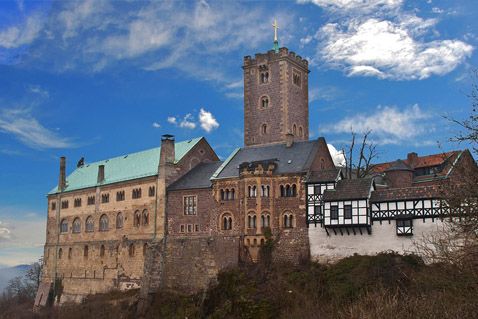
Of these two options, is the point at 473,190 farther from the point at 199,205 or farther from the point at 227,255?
the point at 199,205

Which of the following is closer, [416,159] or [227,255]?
[227,255]

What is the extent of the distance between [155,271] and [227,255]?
27.5 ft

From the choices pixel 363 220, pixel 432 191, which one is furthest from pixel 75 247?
pixel 432 191

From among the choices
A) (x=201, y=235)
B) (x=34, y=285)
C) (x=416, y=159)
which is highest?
(x=416, y=159)

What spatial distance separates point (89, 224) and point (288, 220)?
28.5m

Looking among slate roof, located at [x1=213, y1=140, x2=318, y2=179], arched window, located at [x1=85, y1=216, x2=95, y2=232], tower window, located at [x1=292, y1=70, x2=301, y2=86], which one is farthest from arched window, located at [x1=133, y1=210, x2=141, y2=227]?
tower window, located at [x1=292, y1=70, x2=301, y2=86]

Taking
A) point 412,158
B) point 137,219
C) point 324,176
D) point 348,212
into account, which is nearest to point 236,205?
point 324,176

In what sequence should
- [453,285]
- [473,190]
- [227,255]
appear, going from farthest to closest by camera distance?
[227,255]
[453,285]
[473,190]

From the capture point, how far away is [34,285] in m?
95.4

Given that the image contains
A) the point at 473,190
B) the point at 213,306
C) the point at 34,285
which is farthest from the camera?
the point at 34,285

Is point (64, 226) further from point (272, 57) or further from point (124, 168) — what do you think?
point (272, 57)

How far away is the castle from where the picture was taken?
48.9 meters

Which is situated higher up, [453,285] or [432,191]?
[432,191]

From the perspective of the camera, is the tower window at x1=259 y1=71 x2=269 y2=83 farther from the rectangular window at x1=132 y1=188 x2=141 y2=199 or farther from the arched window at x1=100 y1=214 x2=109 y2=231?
the arched window at x1=100 y1=214 x2=109 y2=231
